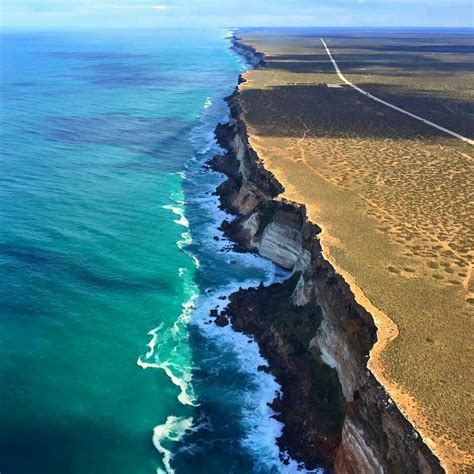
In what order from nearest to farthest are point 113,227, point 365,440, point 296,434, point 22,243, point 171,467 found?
point 365,440 → point 171,467 → point 296,434 → point 22,243 → point 113,227

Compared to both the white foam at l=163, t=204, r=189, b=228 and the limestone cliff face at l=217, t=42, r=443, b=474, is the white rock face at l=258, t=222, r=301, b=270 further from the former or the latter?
the white foam at l=163, t=204, r=189, b=228

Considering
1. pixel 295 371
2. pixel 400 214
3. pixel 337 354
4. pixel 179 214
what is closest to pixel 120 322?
pixel 295 371

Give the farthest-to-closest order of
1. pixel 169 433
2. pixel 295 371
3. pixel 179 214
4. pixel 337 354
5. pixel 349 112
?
pixel 349 112, pixel 179 214, pixel 295 371, pixel 337 354, pixel 169 433

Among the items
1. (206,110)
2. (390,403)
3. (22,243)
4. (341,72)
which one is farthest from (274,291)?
(341,72)

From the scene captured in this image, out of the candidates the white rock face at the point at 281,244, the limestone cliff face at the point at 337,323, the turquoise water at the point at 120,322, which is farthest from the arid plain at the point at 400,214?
the turquoise water at the point at 120,322

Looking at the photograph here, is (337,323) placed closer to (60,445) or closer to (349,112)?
(60,445)

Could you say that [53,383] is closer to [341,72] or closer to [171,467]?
[171,467]
